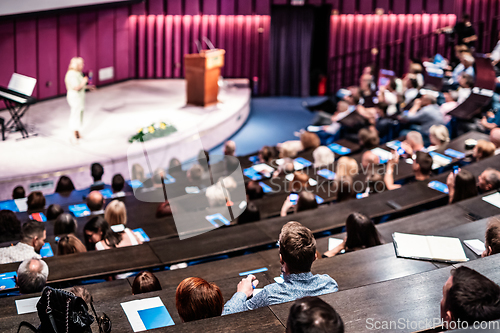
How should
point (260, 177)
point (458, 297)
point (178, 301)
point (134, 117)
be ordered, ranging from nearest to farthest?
1. point (458, 297)
2. point (178, 301)
3. point (260, 177)
4. point (134, 117)

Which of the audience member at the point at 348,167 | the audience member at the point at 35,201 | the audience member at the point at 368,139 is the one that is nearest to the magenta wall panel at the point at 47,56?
the audience member at the point at 35,201

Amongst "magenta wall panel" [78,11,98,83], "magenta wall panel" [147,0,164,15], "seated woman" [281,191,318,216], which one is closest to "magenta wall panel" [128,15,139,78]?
"magenta wall panel" [147,0,164,15]

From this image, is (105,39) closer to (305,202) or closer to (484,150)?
(305,202)

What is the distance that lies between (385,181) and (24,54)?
290 inches

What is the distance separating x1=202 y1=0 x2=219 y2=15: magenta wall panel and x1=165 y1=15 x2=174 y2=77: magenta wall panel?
0.83m

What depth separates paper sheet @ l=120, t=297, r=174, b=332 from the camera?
242 centimetres

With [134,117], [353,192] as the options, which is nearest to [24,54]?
[134,117]

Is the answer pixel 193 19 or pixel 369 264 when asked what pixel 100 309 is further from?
pixel 193 19

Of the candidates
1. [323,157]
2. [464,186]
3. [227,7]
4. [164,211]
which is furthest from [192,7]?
[464,186]

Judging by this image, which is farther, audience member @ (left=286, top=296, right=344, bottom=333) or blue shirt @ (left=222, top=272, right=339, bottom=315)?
blue shirt @ (left=222, top=272, right=339, bottom=315)

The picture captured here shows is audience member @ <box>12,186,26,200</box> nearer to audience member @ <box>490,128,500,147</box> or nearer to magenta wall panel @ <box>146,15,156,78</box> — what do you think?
audience member @ <box>490,128,500,147</box>

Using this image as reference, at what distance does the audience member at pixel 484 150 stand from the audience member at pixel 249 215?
2574 mm

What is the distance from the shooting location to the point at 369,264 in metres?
3.03

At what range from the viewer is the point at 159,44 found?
12.6 m
